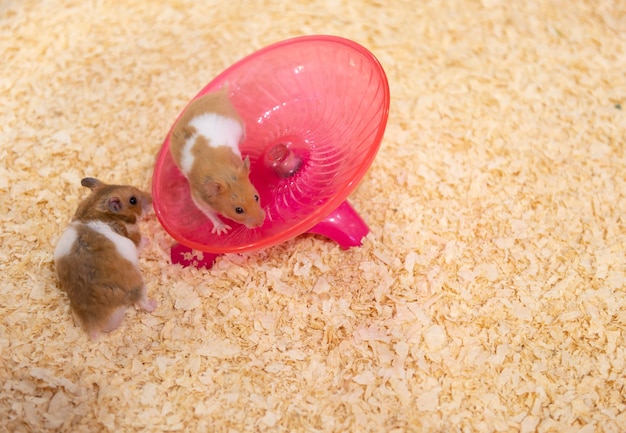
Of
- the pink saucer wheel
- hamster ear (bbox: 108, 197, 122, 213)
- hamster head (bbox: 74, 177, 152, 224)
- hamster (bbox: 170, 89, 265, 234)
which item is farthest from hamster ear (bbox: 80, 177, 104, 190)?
hamster (bbox: 170, 89, 265, 234)

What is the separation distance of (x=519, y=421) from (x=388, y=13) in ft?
9.34

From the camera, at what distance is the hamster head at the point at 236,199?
2641 millimetres

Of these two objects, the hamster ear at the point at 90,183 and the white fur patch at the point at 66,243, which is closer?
the white fur patch at the point at 66,243

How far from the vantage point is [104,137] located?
3482 mm

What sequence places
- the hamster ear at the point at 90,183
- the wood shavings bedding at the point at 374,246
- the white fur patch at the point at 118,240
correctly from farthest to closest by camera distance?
1. the hamster ear at the point at 90,183
2. the white fur patch at the point at 118,240
3. the wood shavings bedding at the point at 374,246

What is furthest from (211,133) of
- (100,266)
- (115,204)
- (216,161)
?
(100,266)

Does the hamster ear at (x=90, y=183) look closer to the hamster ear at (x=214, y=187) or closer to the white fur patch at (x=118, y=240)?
the white fur patch at (x=118, y=240)

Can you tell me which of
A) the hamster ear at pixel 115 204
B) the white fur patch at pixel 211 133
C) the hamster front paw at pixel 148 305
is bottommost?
the hamster front paw at pixel 148 305

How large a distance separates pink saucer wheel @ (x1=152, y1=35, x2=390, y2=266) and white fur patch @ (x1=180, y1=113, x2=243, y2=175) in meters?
0.20

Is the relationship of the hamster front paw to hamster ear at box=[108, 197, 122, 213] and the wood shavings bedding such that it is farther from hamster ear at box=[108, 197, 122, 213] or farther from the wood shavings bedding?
hamster ear at box=[108, 197, 122, 213]

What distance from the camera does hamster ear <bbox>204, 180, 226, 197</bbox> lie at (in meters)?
2.62

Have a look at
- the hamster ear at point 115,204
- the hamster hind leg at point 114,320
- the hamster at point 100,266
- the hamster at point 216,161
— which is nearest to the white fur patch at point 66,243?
the hamster at point 100,266

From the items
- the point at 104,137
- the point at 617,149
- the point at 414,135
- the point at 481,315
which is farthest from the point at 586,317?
the point at 104,137

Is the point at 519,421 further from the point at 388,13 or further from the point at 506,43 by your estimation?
the point at 388,13
